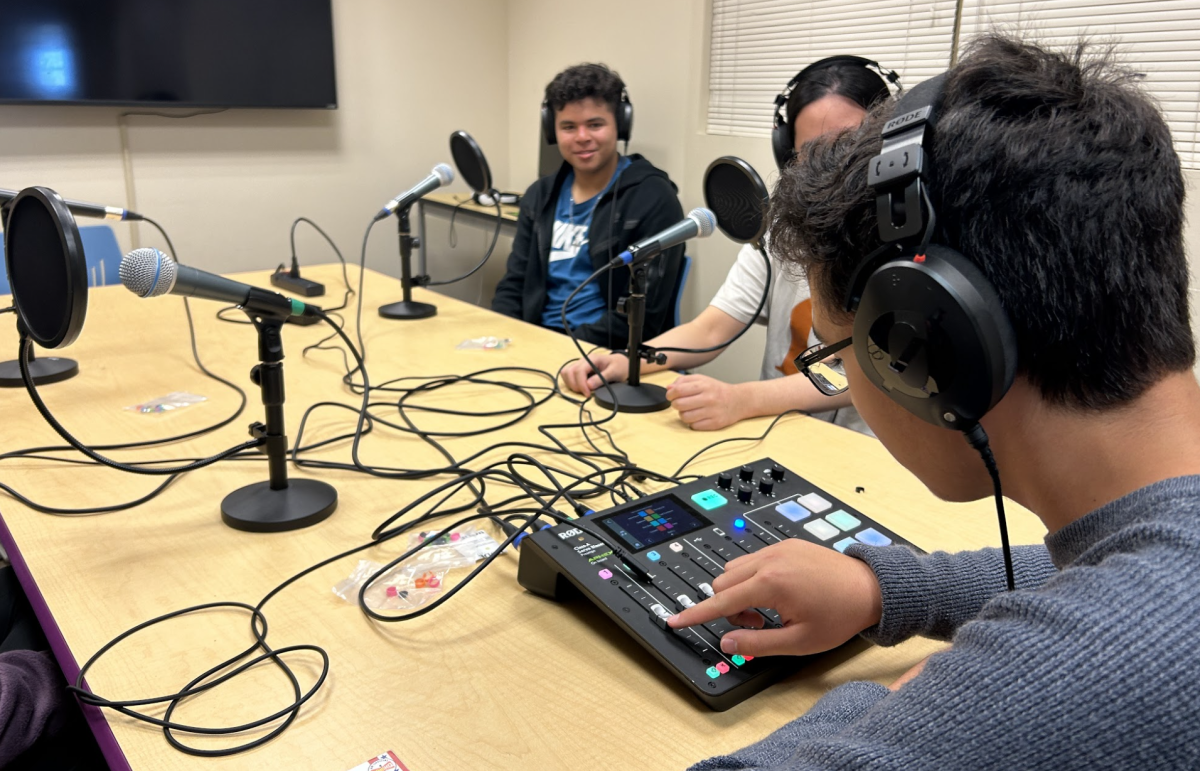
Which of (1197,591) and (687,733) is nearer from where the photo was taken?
(1197,591)

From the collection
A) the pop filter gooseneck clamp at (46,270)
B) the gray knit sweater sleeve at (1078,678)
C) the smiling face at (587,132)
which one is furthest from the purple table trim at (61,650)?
the smiling face at (587,132)

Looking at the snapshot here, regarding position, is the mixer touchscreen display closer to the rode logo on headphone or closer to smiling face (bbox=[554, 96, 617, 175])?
the rode logo on headphone

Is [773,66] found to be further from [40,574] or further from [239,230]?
[40,574]

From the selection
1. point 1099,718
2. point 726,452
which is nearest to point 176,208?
point 726,452

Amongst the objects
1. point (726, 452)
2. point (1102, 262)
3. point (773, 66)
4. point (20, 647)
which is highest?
point (773, 66)

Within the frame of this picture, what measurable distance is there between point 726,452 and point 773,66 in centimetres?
202

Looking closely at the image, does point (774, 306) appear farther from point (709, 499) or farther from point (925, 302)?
point (925, 302)

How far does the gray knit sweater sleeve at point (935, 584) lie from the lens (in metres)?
0.71

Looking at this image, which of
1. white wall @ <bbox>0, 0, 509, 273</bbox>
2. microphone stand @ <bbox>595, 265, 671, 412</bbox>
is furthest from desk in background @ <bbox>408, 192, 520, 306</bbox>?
microphone stand @ <bbox>595, 265, 671, 412</bbox>

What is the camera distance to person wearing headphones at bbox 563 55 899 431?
1.31m

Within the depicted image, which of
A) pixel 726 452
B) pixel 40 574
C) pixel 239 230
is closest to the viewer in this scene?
pixel 40 574

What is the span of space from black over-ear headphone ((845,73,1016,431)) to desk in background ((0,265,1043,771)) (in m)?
0.31

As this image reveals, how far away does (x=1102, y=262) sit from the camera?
1.63 feet

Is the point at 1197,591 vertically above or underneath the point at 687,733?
above
